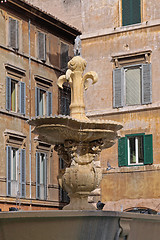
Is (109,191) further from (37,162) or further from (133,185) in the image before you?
(37,162)

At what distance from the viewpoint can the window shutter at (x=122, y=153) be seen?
2317cm

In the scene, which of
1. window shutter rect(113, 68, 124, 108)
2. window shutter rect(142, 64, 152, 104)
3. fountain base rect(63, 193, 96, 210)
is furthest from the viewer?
window shutter rect(113, 68, 124, 108)

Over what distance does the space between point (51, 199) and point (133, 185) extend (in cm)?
762

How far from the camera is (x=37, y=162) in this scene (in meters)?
29.2

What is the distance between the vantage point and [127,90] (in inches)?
938

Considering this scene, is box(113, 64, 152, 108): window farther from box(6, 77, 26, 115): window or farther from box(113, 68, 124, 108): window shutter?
box(6, 77, 26, 115): window

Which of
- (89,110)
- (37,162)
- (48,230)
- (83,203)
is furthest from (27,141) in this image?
(48,230)

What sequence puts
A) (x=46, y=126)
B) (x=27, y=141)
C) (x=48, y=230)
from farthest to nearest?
(x=27, y=141) < (x=46, y=126) < (x=48, y=230)

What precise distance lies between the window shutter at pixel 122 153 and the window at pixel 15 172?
5.50 meters

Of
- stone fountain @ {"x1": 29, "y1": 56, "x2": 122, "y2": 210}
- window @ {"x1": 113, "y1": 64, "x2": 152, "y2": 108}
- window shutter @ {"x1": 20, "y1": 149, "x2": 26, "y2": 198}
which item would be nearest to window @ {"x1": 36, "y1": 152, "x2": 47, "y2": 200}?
window shutter @ {"x1": 20, "y1": 149, "x2": 26, "y2": 198}

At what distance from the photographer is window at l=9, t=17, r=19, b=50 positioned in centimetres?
2839

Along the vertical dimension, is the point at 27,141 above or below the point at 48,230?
above

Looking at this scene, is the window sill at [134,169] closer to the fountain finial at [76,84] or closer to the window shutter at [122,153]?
the window shutter at [122,153]

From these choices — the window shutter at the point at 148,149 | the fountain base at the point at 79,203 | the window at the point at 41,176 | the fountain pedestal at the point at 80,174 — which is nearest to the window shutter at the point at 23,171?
the window at the point at 41,176
